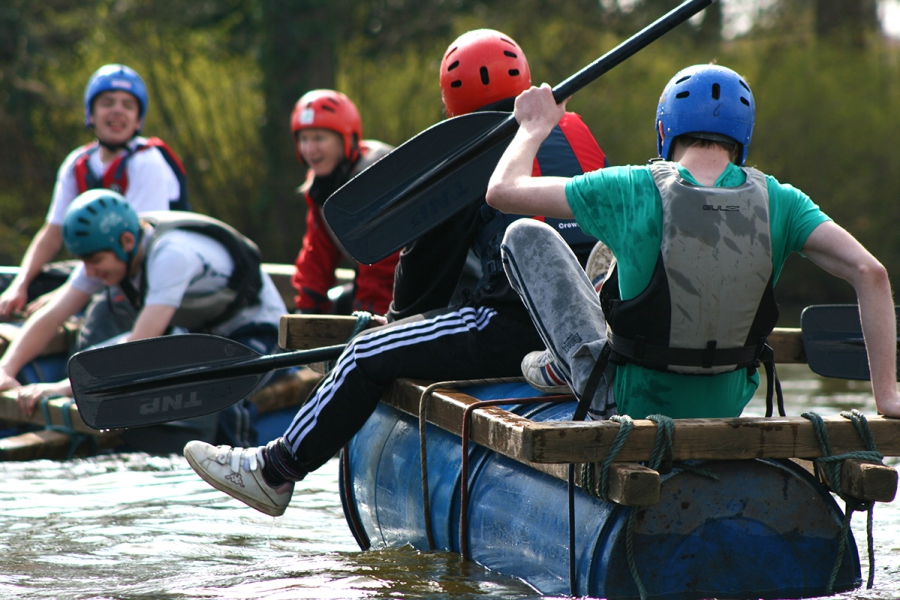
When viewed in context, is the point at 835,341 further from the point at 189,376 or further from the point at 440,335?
the point at 189,376

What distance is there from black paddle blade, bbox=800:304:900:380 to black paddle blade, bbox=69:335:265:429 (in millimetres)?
2130

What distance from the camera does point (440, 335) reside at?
403 cm

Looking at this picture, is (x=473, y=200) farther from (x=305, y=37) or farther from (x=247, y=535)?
(x=305, y=37)

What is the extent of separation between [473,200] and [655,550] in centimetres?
146

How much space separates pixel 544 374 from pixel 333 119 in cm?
365

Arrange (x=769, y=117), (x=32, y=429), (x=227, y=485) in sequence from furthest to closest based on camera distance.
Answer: (x=769, y=117), (x=32, y=429), (x=227, y=485)

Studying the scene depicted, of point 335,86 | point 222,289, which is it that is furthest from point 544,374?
point 335,86

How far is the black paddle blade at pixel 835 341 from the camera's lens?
4.08m

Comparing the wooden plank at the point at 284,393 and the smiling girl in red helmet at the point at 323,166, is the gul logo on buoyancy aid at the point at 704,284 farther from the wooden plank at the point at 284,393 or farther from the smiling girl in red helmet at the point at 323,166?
the wooden plank at the point at 284,393

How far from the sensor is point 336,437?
409 centimetres

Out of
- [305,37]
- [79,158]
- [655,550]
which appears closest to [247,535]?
[655,550]

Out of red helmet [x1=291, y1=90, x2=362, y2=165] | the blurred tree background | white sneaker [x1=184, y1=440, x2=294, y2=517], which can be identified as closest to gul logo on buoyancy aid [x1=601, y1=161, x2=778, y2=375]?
white sneaker [x1=184, y1=440, x2=294, y2=517]

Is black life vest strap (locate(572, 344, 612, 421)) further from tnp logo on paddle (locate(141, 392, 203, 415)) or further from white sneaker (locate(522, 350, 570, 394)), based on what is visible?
tnp logo on paddle (locate(141, 392, 203, 415))

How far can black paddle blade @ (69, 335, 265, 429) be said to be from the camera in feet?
15.8
